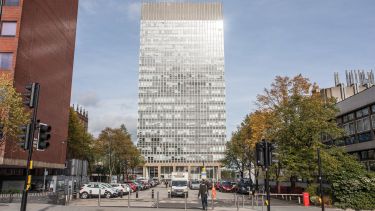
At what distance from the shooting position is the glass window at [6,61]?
42.0 meters

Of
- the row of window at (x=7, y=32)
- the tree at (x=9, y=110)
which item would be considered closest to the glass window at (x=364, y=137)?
the tree at (x=9, y=110)

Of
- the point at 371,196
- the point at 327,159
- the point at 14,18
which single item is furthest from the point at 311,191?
the point at 14,18

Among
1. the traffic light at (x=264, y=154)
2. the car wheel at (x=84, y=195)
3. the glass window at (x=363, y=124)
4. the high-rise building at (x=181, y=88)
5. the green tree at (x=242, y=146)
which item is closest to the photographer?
the traffic light at (x=264, y=154)

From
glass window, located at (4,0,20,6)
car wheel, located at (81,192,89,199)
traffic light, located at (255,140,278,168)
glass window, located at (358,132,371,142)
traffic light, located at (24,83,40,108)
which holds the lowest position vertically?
car wheel, located at (81,192,89,199)

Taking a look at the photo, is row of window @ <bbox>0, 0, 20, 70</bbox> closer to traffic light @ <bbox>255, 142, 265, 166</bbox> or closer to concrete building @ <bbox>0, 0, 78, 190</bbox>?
concrete building @ <bbox>0, 0, 78, 190</bbox>

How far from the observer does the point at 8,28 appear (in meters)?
43.2

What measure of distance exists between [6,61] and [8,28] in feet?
14.3

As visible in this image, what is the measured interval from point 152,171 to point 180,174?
117 m

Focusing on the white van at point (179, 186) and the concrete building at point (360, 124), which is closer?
the concrete building at point (360, 124)

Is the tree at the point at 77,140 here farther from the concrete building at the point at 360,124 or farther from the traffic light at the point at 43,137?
the traffic light at the point at 43,137

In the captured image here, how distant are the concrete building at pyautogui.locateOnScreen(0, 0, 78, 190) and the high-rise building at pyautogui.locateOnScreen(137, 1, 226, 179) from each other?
89.4 m

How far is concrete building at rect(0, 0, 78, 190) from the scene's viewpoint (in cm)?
4250

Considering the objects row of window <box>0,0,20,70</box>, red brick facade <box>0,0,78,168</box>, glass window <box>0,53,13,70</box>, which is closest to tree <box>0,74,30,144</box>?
red brick facade <box>0,0,78,168</box>

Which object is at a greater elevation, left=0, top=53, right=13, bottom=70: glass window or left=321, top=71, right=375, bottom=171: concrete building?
left=0, top=53, right=13, bottom=70: glass window
